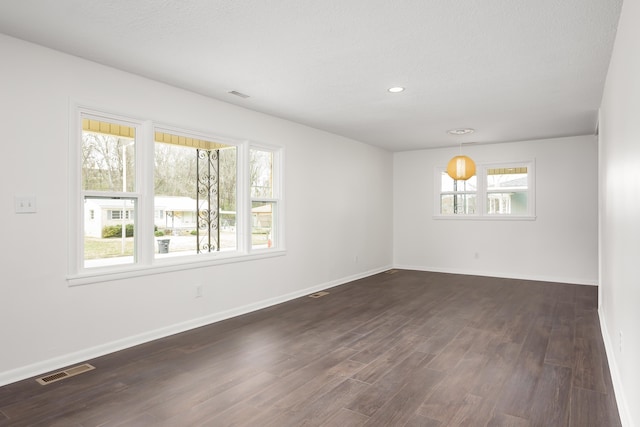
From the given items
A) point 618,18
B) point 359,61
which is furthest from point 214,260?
point 618,18

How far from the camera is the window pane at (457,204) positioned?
25.2ft

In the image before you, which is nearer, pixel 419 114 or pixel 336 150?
pixel 419 114

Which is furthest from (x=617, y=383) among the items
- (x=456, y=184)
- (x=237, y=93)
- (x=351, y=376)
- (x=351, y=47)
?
(x=456, y=184)

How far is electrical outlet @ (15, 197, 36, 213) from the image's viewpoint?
2.94m

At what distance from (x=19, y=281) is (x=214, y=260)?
6.03 ft

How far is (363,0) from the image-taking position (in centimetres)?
237

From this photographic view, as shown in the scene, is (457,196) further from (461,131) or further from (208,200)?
(208,200)

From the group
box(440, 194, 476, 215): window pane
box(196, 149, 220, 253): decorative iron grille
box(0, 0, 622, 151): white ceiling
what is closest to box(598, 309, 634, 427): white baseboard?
box(0, 0, 622, 151): white ceiling

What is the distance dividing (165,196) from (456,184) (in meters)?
5.72

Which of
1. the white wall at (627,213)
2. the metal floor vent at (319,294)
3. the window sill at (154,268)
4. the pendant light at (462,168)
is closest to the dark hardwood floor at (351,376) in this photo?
the white wall at (627,213)

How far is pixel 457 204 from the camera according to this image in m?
7.82

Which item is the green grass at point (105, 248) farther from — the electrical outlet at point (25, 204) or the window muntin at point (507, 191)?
the window muntin at point (507, 191)

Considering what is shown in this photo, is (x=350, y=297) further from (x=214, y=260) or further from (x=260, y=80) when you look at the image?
(x=260, y=80)

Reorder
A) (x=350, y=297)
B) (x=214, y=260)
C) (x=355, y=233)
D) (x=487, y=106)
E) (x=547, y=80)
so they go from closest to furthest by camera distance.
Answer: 1. (x=547, y=80)
2. (x=214, y=260)
3. (x=487, y=106)
4. (x=350, y=297)
5. (x=355, y=233)
